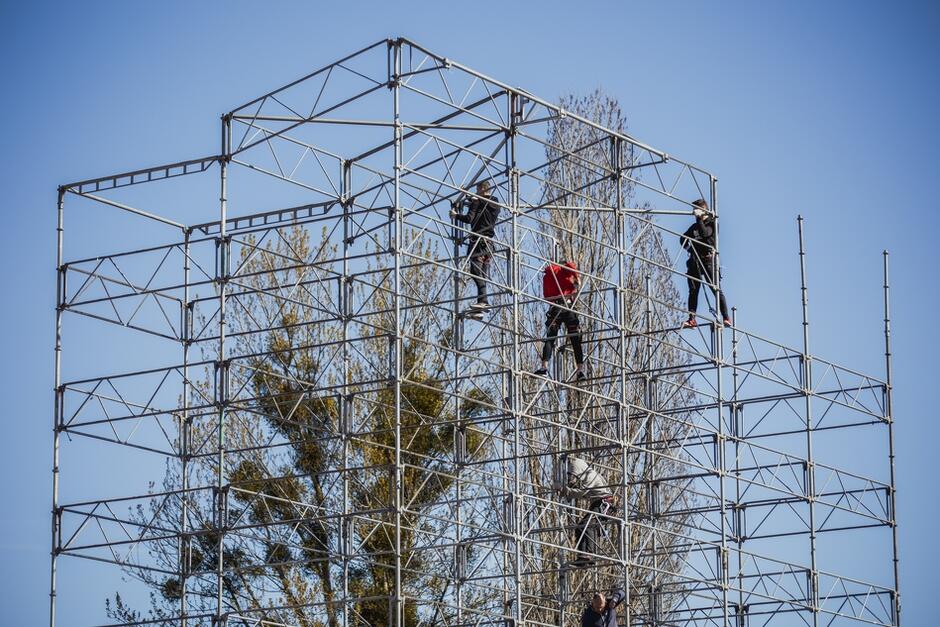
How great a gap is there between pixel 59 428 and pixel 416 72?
7.58 m

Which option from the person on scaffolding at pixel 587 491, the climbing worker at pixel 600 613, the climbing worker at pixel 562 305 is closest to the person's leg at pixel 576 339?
the climbing worker at pixel 562 305

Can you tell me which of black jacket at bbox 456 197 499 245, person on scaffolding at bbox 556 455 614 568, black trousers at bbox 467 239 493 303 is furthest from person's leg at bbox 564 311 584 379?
black jacket at bbox 456 197 499 245

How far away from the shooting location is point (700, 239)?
2977cm

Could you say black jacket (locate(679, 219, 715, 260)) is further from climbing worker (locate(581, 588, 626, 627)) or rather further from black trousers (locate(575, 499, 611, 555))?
climbing worker (locate(581, 588, 626, 627))

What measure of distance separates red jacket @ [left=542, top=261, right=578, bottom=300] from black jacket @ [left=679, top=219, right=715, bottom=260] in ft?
8.05

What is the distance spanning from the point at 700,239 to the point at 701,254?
296 mm

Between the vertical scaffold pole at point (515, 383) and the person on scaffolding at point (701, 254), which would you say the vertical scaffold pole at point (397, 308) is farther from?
the person on scaffolding at point (701, 254)

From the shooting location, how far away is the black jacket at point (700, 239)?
97.0 ft

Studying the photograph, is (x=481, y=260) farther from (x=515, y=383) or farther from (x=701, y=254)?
(x=701, y=254)

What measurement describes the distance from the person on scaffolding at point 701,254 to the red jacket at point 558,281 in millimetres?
2392

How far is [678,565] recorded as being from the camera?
33094 mm

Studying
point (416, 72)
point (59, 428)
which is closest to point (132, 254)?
point (59, 428)

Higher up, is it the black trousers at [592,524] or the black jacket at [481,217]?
the black jacket at [481,217]

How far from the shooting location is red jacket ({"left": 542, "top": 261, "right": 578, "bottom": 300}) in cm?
2761
